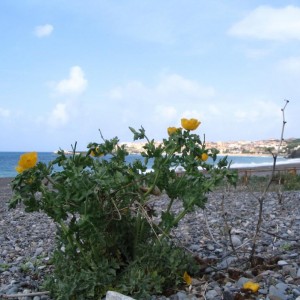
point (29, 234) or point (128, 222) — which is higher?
point (128, 222)

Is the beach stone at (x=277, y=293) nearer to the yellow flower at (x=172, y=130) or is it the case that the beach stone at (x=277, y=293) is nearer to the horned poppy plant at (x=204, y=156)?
the horned poppy plant at (x=204, y=156)

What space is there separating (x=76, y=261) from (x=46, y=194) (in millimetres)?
594

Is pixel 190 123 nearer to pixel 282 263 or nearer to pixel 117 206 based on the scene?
pixel 117 206

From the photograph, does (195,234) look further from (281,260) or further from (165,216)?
(165,216)

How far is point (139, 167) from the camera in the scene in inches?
116

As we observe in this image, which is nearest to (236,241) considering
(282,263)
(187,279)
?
(282,263)

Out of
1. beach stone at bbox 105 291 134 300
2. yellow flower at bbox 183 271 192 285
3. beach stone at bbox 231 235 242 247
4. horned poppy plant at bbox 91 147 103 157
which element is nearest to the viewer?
beach stone at bbox 105 291 134 300

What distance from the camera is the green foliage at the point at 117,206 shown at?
9.09 ft

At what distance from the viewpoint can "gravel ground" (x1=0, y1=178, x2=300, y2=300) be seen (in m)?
2.95

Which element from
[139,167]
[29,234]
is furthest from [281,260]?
[29,234]

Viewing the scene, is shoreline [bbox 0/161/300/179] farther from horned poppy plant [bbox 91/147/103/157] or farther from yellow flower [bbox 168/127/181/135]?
horned poppy plant [bbox 91/147/103/157]

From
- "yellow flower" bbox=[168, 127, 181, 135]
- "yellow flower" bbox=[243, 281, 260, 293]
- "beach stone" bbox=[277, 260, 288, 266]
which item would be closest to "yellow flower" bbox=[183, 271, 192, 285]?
"yellow flower" bbox=[243, 281, 260, 293]

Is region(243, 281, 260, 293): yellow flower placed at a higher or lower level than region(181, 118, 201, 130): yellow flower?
lower

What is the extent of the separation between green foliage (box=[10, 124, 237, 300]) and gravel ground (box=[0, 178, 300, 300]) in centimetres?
18
